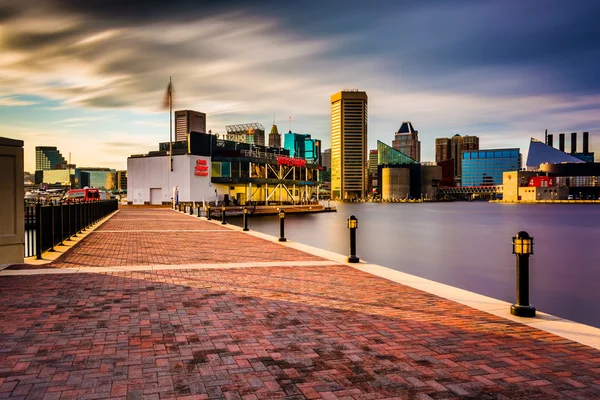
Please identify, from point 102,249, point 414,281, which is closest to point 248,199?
point 102,249

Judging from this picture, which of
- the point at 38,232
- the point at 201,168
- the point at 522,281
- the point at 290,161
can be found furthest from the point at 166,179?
the point at 522,281

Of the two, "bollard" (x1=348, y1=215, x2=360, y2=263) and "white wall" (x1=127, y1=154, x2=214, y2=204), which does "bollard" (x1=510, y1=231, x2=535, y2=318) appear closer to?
"bollard" (x1=348, y1=215, x2=360, y2=263)

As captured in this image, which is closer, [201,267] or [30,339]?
[30,339]

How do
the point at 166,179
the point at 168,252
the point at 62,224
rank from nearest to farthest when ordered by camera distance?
the point at 168,252 → the point at 62,224 → the point at 166,179

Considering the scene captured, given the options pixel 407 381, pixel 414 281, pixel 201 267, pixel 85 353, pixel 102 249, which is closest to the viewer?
pixel 407 381

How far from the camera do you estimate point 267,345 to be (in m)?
5.15

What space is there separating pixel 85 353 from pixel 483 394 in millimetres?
4110

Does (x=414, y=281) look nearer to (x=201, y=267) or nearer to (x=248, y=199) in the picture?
(x=201, y=267)

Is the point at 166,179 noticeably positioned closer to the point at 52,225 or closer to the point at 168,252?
the point at 52,225

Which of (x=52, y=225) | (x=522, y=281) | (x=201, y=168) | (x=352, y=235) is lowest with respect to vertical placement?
(x=522, y=281)

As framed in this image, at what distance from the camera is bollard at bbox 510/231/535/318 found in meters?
6.68

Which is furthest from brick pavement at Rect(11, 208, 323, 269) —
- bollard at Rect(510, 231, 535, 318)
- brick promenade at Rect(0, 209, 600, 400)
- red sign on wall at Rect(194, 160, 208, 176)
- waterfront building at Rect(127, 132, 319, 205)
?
red sign on wall at Rect(194, 160, 208, 176)

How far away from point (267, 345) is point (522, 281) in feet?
13.7

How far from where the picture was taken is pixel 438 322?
20.4ft
